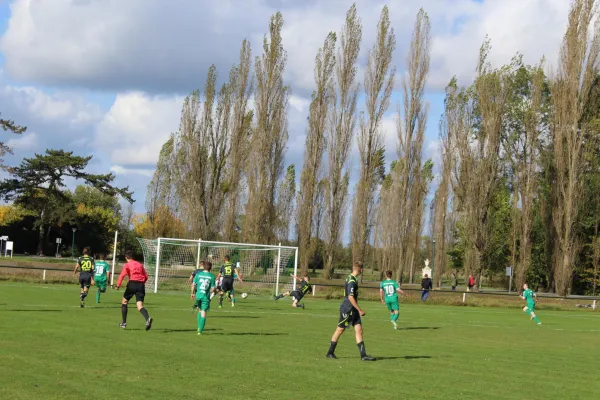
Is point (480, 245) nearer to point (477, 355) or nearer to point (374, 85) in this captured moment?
point (374, 85)

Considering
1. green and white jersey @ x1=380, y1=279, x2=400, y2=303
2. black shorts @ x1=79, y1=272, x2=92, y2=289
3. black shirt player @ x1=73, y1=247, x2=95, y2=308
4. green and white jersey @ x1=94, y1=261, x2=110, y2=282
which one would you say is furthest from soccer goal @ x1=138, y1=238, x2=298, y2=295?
green and white jersey @ x1=380, y1=279, x2=400, y2=303

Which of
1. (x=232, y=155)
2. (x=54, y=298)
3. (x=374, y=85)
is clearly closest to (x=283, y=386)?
(x=54, y=298)

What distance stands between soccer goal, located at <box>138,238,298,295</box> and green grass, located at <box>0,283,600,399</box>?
13762mm

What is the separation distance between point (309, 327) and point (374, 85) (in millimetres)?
34418

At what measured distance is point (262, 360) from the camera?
13.9m

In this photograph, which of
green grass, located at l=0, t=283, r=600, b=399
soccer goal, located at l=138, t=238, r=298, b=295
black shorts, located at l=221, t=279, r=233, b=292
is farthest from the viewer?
soccer goal, located at l=138, t=238, r=298, b=295

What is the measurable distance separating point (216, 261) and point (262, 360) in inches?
1078

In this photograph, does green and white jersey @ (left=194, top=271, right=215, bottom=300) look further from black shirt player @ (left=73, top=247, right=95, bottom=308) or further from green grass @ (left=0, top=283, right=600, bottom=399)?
black shirt player @ (left=73, top=247, right=95, bottom=308)

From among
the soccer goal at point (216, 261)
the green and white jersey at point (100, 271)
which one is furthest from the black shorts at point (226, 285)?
the soccer goal at point (216, 261)

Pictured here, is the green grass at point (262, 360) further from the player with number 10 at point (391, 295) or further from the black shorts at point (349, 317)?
the black shorts at point (349, 317)

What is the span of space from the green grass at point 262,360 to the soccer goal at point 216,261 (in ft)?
45.1

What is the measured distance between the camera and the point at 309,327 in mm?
22500

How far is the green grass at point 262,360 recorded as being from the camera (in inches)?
419

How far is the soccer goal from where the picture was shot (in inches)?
1535
